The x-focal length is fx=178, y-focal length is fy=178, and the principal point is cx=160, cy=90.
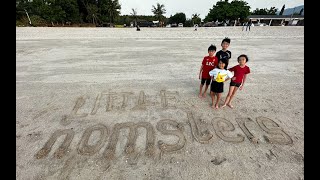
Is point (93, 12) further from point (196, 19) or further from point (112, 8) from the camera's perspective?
point (196, 19)

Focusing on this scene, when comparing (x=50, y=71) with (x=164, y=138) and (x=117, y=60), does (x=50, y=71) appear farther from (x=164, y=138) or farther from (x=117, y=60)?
(x=164, y=138)

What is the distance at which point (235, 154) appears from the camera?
303cm

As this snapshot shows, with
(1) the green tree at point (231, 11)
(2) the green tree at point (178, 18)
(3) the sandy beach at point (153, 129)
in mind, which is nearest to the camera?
(3) the sandy beach at point (153, 129)

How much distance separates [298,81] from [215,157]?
516 centimetres

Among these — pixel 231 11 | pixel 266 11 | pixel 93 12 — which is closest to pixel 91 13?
pixel 93 12

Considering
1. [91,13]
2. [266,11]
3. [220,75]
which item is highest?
[266,11]

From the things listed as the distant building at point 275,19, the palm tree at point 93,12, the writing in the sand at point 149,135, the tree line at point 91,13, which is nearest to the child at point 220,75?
the writing in the sand at point 149,135

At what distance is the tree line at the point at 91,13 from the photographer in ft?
140

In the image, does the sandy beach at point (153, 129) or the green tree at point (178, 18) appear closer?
the sandy beach at point (153, 129)

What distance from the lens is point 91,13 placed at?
5278cm

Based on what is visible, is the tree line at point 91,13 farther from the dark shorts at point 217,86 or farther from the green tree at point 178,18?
the dark shorts at point 217,86

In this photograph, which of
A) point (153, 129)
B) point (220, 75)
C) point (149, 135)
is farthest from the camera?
point (220, 75)
